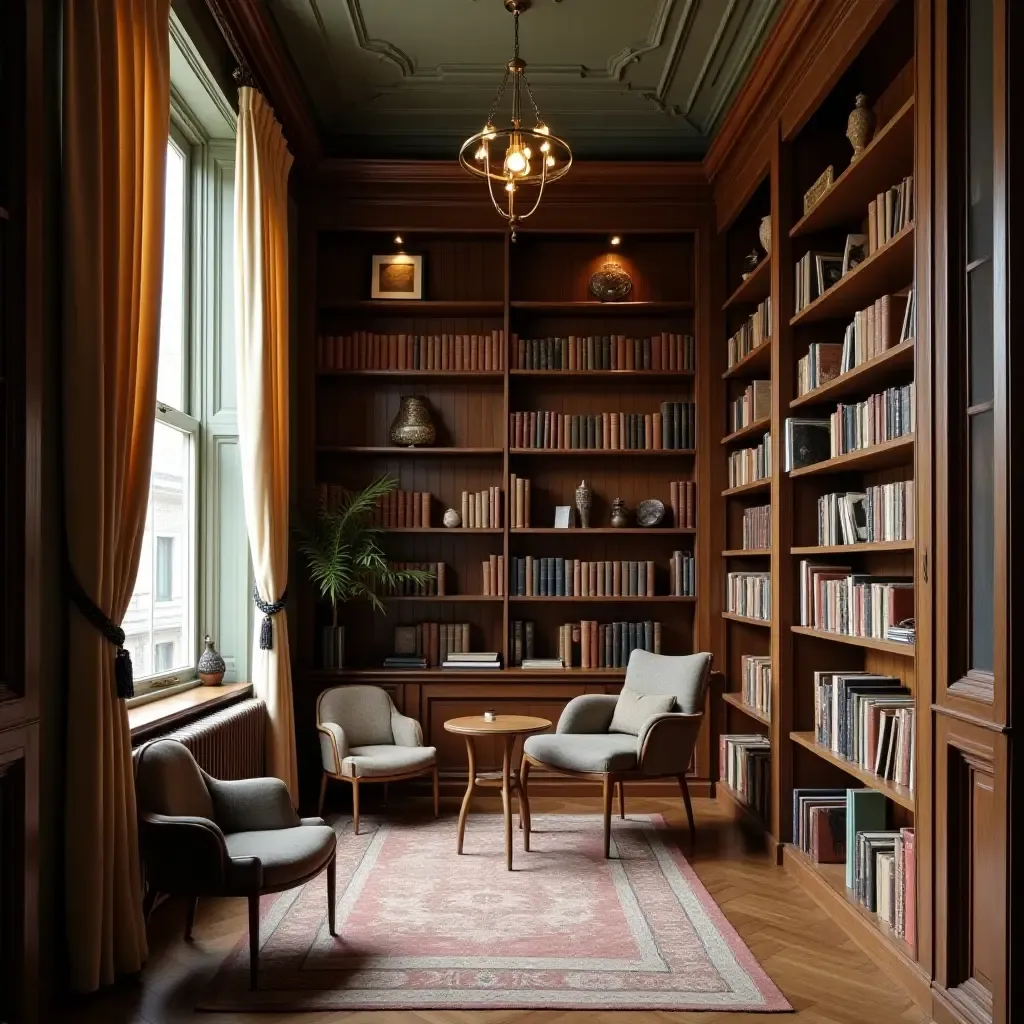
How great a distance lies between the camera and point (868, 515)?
4.12 metres

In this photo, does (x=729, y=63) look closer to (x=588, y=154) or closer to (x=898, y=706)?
(x=588, y=154)

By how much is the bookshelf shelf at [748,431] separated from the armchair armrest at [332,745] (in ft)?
8.81

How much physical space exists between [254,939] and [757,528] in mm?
3411

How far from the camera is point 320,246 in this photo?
254 inches

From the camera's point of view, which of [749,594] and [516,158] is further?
[749,594]

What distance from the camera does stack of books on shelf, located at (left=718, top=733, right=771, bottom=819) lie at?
5179mm

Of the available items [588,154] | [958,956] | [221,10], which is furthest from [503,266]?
[958,956]

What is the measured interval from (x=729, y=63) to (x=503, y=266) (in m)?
1.81

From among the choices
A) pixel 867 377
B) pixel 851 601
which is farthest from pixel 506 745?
pixel 867 377

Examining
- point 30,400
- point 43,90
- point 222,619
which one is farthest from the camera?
point 222,619

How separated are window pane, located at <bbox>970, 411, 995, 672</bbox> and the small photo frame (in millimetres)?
4011

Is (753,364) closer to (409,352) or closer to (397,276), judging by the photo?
(409,352)

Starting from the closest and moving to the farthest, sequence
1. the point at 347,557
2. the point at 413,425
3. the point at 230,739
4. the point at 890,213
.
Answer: the point at 890,213 → the point at 230,739 → the point at 347,557 → the point at 413,425

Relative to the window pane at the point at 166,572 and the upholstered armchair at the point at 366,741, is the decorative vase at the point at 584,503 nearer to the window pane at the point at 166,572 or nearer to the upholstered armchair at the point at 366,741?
the upholstered armchair at the point at 366,741
